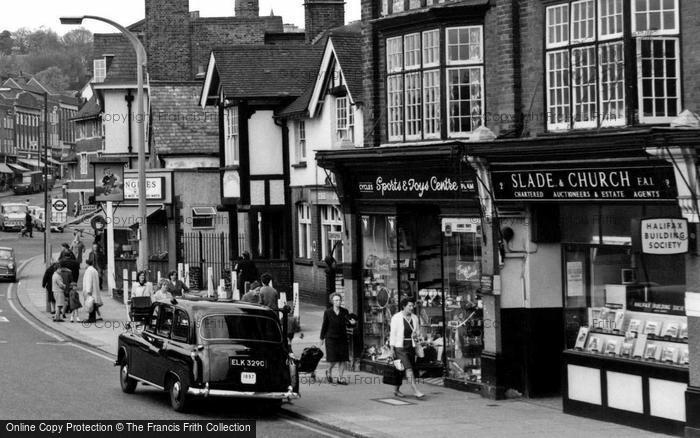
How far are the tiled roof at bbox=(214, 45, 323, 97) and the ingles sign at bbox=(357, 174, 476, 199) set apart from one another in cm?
1658

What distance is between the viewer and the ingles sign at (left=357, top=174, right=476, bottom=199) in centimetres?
2197

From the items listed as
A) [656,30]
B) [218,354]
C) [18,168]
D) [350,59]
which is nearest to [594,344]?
[656,30]

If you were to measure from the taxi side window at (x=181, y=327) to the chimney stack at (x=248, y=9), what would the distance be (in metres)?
45.7

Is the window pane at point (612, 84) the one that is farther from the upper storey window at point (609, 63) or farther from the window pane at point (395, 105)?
the window pane at point (395, 105)

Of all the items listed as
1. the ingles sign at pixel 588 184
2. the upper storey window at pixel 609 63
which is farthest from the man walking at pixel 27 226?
the upper storey window at pixel 609 63

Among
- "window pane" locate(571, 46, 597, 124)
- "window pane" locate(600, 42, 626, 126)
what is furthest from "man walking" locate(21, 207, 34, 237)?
"window pane" locate(600, 42, 626, 126)

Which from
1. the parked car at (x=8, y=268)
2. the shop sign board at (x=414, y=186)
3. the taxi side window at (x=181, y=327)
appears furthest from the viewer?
the parked car at (x=8, y=268)

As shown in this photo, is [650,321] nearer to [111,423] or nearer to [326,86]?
[111,423]

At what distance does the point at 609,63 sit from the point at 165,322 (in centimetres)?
814

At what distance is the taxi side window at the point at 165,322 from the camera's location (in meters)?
20.6

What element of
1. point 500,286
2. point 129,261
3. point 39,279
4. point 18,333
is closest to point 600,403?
point 500,286

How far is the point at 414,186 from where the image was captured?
2322 cm

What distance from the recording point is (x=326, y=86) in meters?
36.3

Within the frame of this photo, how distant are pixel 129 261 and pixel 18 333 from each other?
1575 cm
